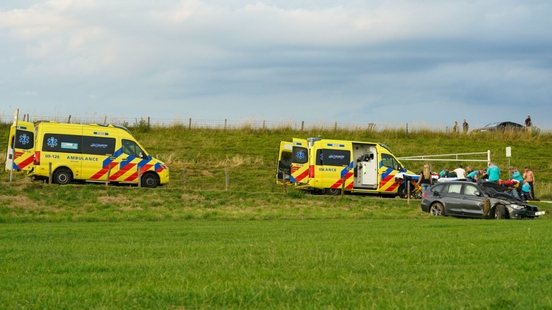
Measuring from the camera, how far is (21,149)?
31.1 meters

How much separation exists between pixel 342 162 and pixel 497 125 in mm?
27538

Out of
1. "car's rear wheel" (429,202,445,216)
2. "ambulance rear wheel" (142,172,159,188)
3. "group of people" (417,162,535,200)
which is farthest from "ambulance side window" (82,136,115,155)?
"car's rear wheel" (429,202,445,216)

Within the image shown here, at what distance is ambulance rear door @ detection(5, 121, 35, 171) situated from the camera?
100ft

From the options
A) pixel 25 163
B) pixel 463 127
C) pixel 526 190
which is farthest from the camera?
pixel 463 127

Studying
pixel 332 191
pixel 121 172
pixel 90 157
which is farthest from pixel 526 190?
pixel 90 157

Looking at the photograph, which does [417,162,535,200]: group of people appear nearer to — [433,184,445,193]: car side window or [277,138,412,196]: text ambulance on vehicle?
[277,138,412,196]: text ambulance on vehicle

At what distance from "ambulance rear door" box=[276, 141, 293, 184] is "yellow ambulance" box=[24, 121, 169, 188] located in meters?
5.51

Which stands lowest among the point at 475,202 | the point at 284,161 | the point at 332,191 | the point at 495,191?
the point at 475,202

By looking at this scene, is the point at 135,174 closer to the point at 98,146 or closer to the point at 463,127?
the point at 98,146

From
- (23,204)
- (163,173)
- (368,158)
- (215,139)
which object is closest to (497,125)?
(215,139)

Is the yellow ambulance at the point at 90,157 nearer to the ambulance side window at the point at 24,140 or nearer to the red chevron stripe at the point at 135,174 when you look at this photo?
the red chevron stripe at the point at 135,174

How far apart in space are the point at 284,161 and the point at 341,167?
3034 mm

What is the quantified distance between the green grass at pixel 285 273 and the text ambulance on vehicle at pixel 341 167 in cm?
1896

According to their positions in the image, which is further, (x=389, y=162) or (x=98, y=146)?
(x=389, y=162)
